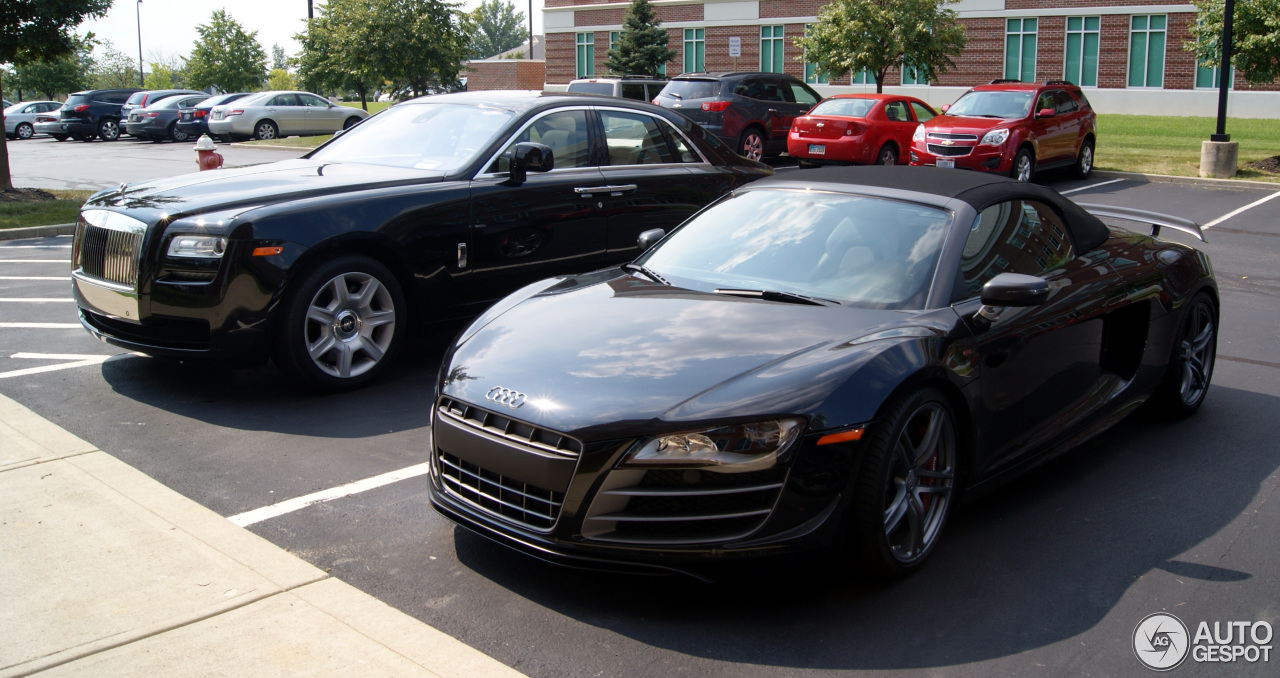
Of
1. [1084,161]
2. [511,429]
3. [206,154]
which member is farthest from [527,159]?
[1084,161]

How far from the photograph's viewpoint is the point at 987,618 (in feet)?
11.7

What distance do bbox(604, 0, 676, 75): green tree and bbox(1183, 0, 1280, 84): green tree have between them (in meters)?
25.4

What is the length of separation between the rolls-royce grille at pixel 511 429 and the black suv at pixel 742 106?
16.7 meters

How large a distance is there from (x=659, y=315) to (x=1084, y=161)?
16970mm

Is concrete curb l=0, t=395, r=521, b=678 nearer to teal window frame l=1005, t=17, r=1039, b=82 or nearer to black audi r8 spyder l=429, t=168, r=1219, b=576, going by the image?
black audi r8 spyder l=429, t=168, r=1219, b=576

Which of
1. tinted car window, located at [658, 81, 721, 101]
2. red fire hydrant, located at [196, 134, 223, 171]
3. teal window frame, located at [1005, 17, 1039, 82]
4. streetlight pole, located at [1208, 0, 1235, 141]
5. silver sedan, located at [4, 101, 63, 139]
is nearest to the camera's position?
red fire hydrant, located at [196, 134, 223, 171]

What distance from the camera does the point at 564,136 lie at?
7246 millimetres

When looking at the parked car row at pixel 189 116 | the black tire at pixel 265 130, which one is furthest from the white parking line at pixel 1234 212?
the black tire at pixel 265 130

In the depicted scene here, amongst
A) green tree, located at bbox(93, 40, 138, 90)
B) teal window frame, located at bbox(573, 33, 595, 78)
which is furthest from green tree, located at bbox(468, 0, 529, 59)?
teal window frame, located at bbox(573, 33, 595, 78)

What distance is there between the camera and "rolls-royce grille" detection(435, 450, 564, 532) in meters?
3.49

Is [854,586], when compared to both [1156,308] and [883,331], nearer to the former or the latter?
[883,331]

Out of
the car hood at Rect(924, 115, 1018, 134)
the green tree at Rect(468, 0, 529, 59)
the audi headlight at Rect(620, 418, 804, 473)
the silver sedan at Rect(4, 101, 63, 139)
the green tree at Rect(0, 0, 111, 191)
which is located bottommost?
the audi headlight at Rect(620, 418, 804, 473)

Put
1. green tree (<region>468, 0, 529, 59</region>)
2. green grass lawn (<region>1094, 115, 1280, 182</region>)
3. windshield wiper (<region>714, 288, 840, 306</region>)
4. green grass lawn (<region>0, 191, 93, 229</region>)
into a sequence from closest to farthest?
windshield wiper (<region>714, 288, 840, 306</region>) < green grass lawn (<region>0, 191, 93, 229</region>) < green grass lawn (<region>1094, 115, 1280, 182</region>) < green tree (<region>468, 0, 529, 59</region>)

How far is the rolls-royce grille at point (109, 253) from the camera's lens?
5.82 metres
